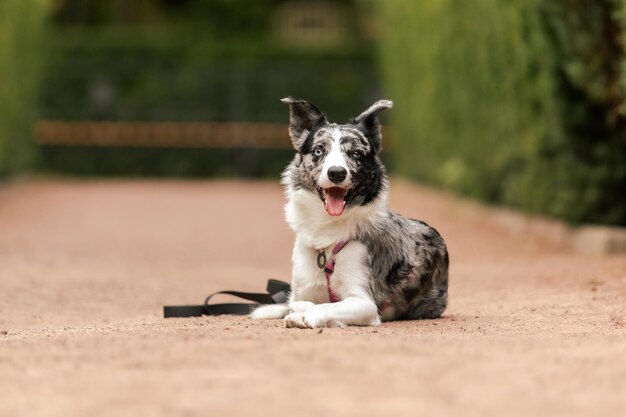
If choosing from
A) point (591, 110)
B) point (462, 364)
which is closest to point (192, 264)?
point (591, 110)

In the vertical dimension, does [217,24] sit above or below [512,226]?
above

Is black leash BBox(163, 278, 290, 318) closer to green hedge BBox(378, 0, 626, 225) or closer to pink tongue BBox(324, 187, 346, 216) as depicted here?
pink tongue BBox(324, 187, 346, 216)

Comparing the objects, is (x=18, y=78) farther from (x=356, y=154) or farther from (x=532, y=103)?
(x=356, y=154)

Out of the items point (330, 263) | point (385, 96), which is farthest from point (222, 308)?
point (385, 96)

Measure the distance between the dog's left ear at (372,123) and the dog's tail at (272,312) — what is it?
1205mm

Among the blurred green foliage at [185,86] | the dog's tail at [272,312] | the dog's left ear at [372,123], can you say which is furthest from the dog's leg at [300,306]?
the blurred green foliage at [185,86]

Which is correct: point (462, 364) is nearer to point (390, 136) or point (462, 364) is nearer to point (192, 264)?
point (192, 264)

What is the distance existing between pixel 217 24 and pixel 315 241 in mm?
37046

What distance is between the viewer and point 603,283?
912 cm

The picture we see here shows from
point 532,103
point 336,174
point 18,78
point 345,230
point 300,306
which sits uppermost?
point 336,174

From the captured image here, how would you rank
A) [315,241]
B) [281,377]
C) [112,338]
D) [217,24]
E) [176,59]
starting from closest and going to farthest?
[281,377] < [112,338] < [315,241] < [176,59] < [217,24]

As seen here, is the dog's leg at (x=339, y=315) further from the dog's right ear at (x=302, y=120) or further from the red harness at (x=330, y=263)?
the dog's right ear at (x=302, y=120)

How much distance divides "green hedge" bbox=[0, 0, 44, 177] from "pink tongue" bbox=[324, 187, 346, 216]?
1587 cm

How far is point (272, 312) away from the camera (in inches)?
285
